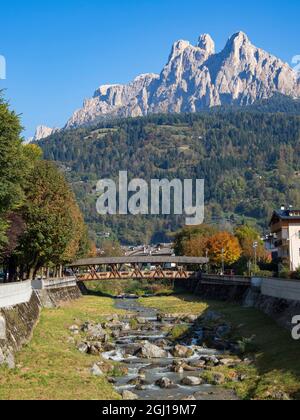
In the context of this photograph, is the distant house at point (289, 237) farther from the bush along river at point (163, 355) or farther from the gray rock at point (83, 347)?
the gray rock at point (83, 347)

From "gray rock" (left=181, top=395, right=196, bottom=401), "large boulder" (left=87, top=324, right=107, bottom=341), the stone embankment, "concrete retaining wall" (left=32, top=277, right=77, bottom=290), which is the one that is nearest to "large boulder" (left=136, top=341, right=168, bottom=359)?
"large boulder" (left=87, top=324, right=107, bottom=341)

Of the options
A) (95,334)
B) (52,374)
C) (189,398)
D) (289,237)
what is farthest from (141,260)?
(189,398)

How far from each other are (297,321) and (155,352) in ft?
42.1

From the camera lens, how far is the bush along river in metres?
38.2

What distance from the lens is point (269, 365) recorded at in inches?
1642

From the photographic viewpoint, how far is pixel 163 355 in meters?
53.2

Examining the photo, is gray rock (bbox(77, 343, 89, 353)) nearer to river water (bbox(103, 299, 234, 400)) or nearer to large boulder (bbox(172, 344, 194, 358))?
river water (bbox(103, 299, 234, 400))

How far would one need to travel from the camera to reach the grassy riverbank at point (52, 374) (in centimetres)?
3309

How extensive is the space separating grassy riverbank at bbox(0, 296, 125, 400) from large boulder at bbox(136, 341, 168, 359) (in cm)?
561

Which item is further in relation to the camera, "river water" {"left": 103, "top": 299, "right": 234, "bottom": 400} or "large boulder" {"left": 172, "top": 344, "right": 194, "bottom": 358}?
"large boulder" {"left": 172, "top": 344, "right": 194, "bottom": 358}

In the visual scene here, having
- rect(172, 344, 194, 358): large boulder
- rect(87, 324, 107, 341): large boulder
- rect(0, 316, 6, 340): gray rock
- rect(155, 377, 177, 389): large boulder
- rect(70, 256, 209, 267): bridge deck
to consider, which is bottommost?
rect(87, 324, 107, 341): large boulder

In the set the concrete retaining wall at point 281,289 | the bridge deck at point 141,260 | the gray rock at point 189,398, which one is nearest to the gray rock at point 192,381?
the gray rock at point 189,398

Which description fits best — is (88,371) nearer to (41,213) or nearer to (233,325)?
(233,325)
